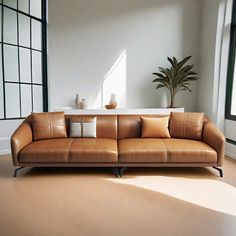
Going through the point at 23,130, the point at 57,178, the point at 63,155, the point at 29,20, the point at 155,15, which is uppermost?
the point at 155,15

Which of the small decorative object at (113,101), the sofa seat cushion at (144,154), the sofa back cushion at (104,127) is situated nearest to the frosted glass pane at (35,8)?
the small decorative object at (113,101)

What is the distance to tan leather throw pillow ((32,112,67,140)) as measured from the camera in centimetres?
338

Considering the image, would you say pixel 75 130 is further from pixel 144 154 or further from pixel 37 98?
pixel 37 98

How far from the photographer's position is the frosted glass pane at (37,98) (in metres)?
4.49

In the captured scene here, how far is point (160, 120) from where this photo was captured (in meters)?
3.51

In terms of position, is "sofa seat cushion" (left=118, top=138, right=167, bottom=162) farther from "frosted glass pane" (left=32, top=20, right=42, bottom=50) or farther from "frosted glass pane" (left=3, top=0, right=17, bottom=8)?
"frosted glass pane" (left=3, top=0, right=17, bottom=8)

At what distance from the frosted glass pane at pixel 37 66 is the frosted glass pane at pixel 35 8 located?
71 cm

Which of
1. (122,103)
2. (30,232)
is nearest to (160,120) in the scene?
(122,103)

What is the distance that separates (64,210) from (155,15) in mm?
4165

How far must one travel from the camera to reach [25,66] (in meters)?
4.31

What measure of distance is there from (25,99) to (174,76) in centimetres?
292

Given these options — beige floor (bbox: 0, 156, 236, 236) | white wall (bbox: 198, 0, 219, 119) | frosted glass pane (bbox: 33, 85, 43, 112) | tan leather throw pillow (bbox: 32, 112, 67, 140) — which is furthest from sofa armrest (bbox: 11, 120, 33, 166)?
white wall (bbox: 198, 0, 219, 119)

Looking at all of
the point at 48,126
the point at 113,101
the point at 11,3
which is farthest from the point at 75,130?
the point at 11,3

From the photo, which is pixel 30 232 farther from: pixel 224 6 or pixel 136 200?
pixel 224 6
